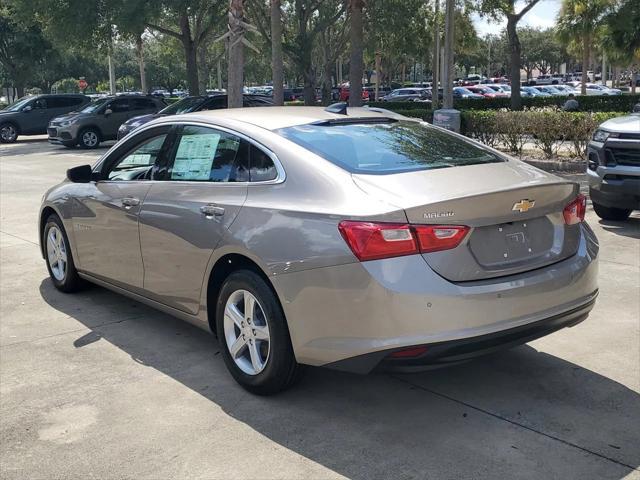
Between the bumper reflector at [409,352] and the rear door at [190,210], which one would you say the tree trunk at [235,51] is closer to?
the rear door at [190,210]

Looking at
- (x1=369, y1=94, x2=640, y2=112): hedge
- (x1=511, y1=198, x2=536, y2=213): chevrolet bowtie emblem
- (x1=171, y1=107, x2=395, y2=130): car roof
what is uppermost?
(x1=369, y1=94, x2=640, y2=112): hedge

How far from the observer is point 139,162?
17.7 ft

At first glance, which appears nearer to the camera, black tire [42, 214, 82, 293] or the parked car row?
black tire [42, 214, 82, 293]

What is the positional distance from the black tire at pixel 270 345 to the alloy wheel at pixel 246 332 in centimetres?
3

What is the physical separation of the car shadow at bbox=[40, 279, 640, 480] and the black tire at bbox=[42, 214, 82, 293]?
1184mm

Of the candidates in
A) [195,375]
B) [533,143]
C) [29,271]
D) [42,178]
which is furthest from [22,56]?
[195,375]

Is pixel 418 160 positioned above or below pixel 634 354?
above

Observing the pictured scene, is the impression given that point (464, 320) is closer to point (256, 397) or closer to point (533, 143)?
point (256, 397)

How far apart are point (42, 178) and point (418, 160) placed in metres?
13.1

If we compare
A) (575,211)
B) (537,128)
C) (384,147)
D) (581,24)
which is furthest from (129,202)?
(581,24)

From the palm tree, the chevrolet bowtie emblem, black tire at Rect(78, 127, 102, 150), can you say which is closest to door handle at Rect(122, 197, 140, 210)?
the chevrolet bowtie emblem

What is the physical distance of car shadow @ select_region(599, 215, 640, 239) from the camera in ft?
27.6

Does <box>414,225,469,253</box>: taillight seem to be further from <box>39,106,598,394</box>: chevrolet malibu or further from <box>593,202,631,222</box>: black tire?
<box>593,202,631,222</box>: black tire

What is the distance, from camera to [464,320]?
3.47 m
